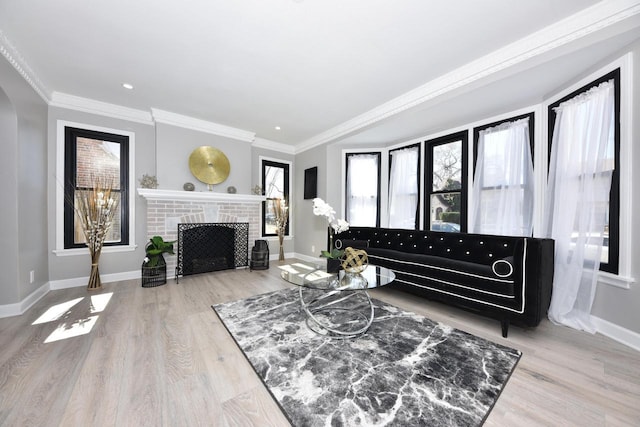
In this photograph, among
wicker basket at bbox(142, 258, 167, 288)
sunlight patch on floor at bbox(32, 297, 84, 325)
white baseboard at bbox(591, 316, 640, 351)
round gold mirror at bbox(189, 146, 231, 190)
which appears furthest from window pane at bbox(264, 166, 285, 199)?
white baseboard at bbox(591, 316, 640, 351)

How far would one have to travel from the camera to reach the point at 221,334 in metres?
1.98

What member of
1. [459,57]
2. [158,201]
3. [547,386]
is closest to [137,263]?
[158,201]

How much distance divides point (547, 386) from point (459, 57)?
9.09 ft

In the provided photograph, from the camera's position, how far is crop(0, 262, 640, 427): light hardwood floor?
119cm

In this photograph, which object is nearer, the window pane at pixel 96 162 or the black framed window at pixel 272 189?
the window pane at pixel 96 162

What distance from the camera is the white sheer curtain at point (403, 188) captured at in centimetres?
407

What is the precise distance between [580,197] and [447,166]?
1663 millimetres

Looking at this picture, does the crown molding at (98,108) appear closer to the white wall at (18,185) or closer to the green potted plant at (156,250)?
the white wall at (18,185)

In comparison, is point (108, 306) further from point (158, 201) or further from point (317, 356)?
point (317, 356)

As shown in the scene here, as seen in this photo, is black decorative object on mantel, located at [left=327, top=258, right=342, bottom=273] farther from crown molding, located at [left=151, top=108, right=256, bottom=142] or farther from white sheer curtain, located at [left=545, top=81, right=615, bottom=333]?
crown molding, located at [left=151, top=108, right=256, bottom=142]

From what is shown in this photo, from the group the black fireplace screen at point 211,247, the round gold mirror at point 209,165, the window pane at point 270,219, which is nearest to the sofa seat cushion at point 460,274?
the black fireplace screen at point 211,247

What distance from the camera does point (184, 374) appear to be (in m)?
1.48

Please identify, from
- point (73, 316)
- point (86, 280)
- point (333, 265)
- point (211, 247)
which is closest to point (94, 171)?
point (86, 280)

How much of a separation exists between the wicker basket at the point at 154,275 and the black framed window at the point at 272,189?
200 cm
